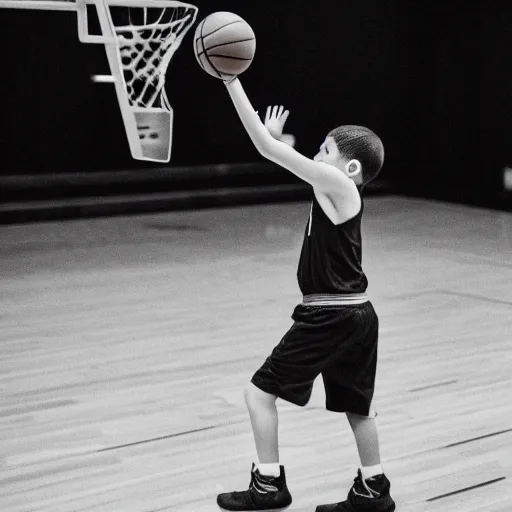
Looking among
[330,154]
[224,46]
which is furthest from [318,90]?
[330,154]

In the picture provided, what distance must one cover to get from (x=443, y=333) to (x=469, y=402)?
3.70 ft

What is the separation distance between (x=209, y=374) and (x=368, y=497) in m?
1.55

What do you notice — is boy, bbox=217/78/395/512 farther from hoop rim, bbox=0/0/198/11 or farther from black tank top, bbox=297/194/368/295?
hoop rim, bbox=0/0/198/11

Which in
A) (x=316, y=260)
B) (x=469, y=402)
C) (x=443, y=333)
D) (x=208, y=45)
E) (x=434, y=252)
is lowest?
(x=434, y=252)

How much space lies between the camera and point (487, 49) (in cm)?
977

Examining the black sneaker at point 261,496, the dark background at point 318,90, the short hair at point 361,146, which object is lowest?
the dark background at point 318,90

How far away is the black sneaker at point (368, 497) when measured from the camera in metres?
2.57

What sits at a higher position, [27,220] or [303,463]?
[303,463]

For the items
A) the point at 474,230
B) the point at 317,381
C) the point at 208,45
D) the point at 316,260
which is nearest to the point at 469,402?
the point at 317,381

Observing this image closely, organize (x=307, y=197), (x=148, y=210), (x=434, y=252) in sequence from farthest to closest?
1. (x=307, y=197)
2. (x=148, y=210)
3. (x=434, y=252)

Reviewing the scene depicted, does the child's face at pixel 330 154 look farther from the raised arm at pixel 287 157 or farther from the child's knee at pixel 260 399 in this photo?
the child's knee at pixel 260 399

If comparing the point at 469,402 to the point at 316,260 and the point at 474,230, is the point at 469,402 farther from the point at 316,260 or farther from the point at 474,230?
the point at 474,230

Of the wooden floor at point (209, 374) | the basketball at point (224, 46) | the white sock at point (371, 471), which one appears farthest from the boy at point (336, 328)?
the wooden floor at point (209, 374)

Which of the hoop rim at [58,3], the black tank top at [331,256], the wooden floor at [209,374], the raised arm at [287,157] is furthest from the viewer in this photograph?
the hoop rim at [58,3]
